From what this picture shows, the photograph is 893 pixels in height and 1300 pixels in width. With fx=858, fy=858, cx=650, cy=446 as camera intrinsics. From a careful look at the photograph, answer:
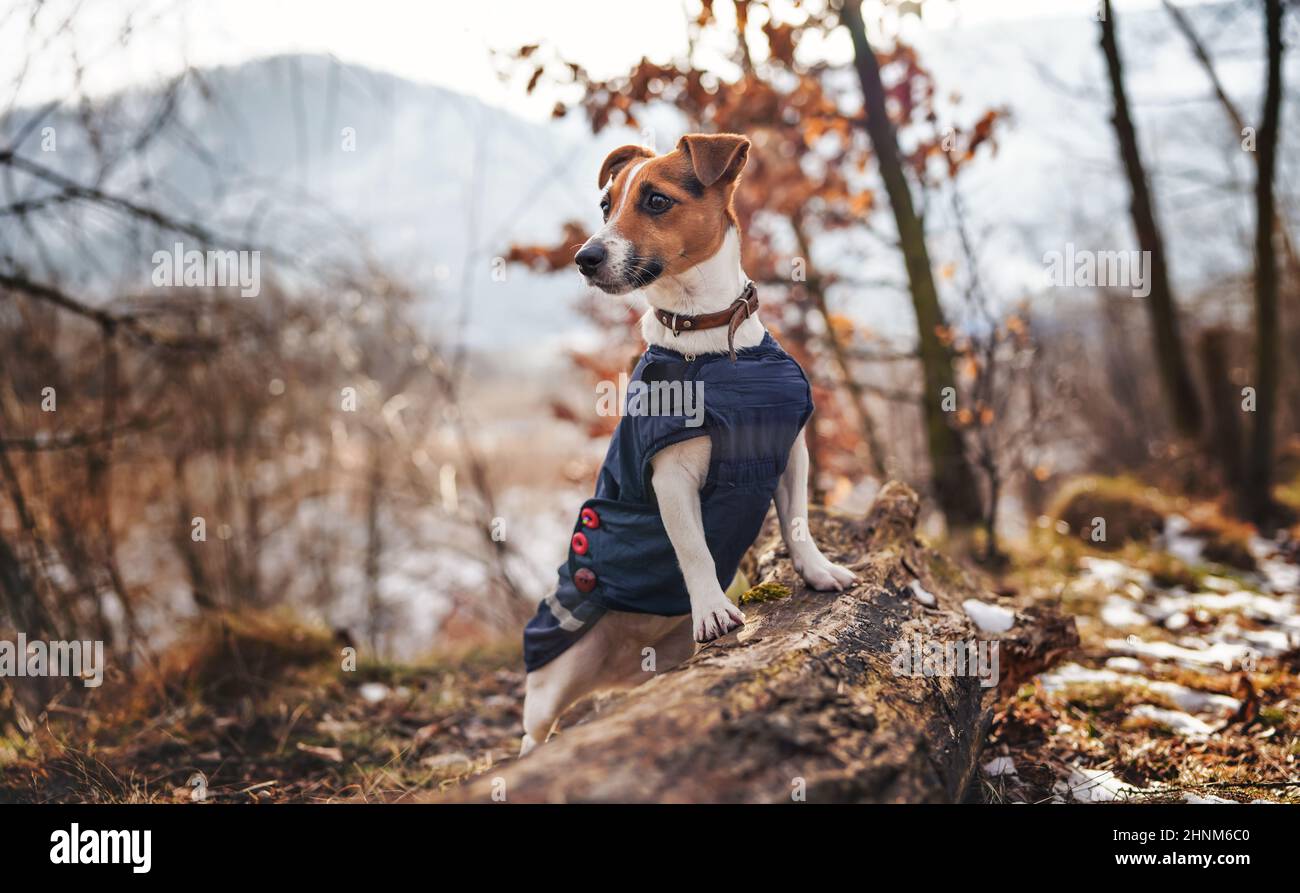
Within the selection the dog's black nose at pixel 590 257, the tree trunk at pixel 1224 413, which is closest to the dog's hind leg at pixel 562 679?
the dog's black nose at pixel 590 257

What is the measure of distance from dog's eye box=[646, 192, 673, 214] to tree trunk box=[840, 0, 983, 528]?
150 inches

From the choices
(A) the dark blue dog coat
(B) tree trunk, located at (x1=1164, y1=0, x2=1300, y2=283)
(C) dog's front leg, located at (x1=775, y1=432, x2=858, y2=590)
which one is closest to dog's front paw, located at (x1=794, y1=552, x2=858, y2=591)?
(C) dog's front leg, located at (x1=775, y1=432, x2=858, y2=590)

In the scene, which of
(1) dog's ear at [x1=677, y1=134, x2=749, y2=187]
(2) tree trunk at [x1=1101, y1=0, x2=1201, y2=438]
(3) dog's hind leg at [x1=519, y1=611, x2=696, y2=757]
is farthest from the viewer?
(2) tree trunk at [x1=1101, y1=0, x2=1201, y2=438]

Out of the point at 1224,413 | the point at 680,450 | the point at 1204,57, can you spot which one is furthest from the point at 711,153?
the point at 1204,57

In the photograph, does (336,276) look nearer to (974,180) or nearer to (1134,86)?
(974,180)

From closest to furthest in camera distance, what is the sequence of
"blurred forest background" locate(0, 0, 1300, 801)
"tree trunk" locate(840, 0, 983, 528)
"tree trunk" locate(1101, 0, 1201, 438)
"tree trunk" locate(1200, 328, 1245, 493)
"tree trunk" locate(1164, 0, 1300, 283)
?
"blurred forest background" locate(0, 0, 1300, 801) < "tree trunk" locate(840, 0, 983, 528) < "tree trunk" locate(1200, 328, 1245, 493) < "tree trunk" locate(1101, 0, 1201, 438) < "tree trunk" locate(1164, 0, 1300, 283)

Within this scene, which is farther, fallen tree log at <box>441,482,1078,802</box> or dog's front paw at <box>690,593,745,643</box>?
dog's front paw at <box>690,593,745,643</box>

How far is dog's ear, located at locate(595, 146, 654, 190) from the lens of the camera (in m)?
3.22

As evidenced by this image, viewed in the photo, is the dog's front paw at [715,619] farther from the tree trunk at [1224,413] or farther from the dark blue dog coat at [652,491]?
the tree trunk at [1224,413]

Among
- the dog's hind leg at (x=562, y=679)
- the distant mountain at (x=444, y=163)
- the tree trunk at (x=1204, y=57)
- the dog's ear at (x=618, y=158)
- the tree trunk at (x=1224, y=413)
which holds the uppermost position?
the tree trunk at (x=1204, y=57)

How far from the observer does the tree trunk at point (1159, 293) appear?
8.64m

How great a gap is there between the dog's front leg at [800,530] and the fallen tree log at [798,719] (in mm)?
66

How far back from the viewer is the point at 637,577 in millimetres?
2959

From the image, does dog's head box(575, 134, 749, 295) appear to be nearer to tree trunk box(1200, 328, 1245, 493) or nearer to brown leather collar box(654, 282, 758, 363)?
brown leather collar box(654, 282, 758, 363)
